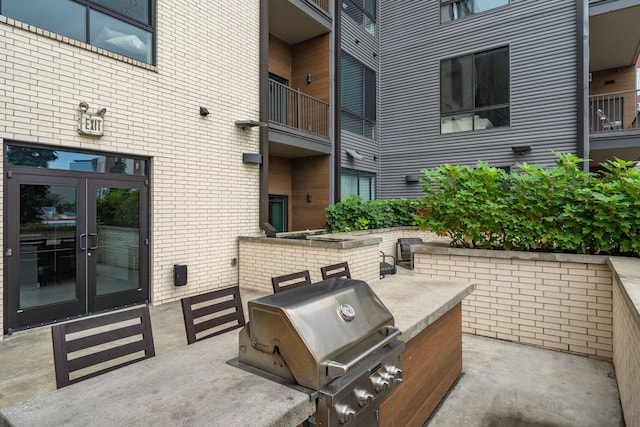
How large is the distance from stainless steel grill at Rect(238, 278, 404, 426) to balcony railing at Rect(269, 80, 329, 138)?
22.6ft

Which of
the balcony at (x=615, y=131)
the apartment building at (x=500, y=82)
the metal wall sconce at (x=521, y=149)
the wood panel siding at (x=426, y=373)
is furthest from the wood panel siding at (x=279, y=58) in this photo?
the wood panel siding at (x=426, y=373)

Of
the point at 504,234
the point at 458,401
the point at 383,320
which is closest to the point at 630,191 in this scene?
the point at 504,234

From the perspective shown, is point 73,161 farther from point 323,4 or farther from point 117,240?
point 323,4

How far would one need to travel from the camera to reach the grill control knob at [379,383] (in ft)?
4.94

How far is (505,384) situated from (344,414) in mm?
2373

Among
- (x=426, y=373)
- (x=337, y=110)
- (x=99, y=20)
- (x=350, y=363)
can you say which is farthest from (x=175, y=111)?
(x=350, y=363)

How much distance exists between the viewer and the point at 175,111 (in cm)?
565

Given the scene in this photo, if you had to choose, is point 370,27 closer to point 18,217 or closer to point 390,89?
point 390,89

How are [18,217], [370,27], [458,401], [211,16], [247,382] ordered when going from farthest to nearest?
[370,27] < [211,16] < [18,217] < [458,401] < [247,382]

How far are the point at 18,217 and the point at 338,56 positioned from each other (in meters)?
7.97

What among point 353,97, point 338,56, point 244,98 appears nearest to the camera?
point 244,98

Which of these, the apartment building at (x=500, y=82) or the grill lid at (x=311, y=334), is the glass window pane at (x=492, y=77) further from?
the grill lid at (x=311, y=334)

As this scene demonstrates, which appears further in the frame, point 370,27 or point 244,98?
point 370,27

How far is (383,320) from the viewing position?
1.72m
